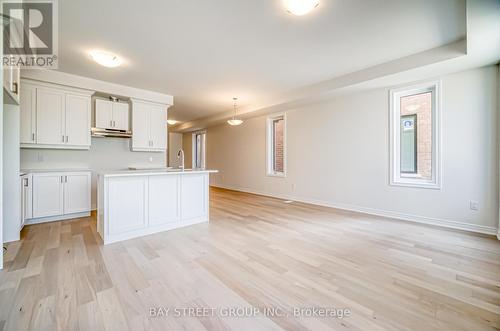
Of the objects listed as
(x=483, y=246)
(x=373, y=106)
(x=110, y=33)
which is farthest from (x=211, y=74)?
(x=483, y=246)

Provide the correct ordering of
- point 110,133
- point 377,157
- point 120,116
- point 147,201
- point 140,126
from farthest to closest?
point 140,126, point 120,116, point 110,133, point 377,157, point 147,201

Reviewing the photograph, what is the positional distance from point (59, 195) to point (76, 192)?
0.79ft

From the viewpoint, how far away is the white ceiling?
2277 millimetres

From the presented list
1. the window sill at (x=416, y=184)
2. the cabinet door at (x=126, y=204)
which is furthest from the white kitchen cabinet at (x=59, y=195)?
the window sill at (x=416, y=184)

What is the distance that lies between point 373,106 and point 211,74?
328 centimetres

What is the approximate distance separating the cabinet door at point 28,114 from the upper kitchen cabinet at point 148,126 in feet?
5.32

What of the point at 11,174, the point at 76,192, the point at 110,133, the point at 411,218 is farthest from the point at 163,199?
the point at 411,218

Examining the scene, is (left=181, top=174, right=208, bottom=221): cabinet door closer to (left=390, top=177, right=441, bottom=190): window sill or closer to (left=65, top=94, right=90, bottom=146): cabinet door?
(left=65, top=94, right=90, bottom=146): cabinet door

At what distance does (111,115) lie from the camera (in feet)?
15.5

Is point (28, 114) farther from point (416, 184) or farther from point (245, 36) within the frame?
point (416, 184)

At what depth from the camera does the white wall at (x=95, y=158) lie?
4.11m

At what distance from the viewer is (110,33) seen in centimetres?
272

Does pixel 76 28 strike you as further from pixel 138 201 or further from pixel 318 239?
pixel 318 239


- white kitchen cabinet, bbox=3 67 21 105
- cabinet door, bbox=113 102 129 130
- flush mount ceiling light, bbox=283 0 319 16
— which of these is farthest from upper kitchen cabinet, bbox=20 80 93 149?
flush mount ceiling light, bbox=283 0 319 16
